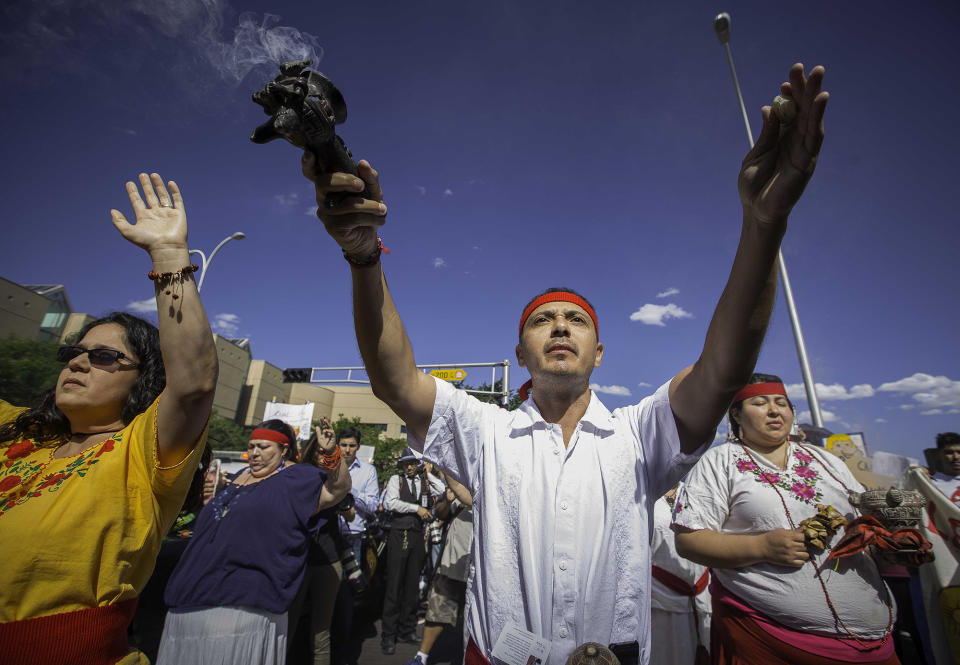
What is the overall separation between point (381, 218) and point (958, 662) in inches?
170

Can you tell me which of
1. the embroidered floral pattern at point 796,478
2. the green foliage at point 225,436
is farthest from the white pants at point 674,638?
the green foliage at point 225,436

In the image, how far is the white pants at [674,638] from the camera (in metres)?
3.47

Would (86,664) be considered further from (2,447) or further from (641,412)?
(641,412)

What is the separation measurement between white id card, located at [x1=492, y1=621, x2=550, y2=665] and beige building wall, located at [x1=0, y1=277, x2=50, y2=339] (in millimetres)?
44898

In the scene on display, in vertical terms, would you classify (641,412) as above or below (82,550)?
above

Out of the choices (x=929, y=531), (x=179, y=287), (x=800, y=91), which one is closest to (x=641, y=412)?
(x=800, y=91)

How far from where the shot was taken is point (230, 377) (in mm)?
50500

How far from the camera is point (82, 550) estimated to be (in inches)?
64.0

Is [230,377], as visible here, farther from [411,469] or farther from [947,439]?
[947,439]

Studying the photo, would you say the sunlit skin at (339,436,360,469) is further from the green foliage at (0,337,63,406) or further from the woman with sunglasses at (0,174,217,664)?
the green foliage at (0,337,63,406)

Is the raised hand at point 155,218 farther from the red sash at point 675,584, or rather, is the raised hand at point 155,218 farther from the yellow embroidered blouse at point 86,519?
the red sash at point 675,584

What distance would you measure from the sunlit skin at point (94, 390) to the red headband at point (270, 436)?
2039 mm

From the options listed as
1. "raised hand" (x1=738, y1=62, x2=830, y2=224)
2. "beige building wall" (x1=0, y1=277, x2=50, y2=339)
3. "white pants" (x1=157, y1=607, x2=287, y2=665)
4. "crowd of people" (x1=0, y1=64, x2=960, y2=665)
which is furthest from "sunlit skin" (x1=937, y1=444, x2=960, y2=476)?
"beige building wall" (x1=0, y1=277, x2=50, y2=339)

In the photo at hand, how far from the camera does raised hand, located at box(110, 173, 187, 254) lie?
5.79ft
